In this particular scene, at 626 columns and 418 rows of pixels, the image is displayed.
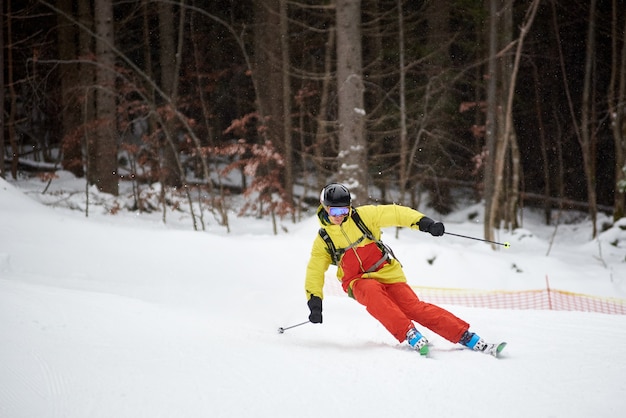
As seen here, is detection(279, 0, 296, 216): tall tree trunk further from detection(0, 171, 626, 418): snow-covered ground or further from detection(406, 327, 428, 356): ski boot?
detection(406, 327, 428, 356): ski boot

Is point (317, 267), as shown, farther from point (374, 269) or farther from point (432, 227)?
point (432, 227)

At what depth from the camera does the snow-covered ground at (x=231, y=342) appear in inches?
137

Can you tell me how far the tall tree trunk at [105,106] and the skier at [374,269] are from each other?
8.43 meters

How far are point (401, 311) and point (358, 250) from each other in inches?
25.5

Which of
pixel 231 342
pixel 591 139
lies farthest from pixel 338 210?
pixel 591 139

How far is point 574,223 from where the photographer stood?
17.8 m

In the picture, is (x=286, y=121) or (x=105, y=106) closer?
(x=286, y=121)

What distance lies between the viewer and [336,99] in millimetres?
14055

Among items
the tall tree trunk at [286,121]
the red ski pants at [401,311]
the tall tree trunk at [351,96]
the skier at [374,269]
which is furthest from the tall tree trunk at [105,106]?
the red ski pants at [401,311]

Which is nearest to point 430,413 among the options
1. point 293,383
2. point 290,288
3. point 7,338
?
point 293,383

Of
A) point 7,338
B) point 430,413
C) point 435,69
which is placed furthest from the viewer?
point 435,69

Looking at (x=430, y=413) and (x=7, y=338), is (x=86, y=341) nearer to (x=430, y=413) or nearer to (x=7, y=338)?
(x=7, y=338)

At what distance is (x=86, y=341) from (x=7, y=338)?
542mm

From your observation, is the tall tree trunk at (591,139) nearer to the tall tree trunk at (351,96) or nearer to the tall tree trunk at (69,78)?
the tall tree trunk at (351,96)
